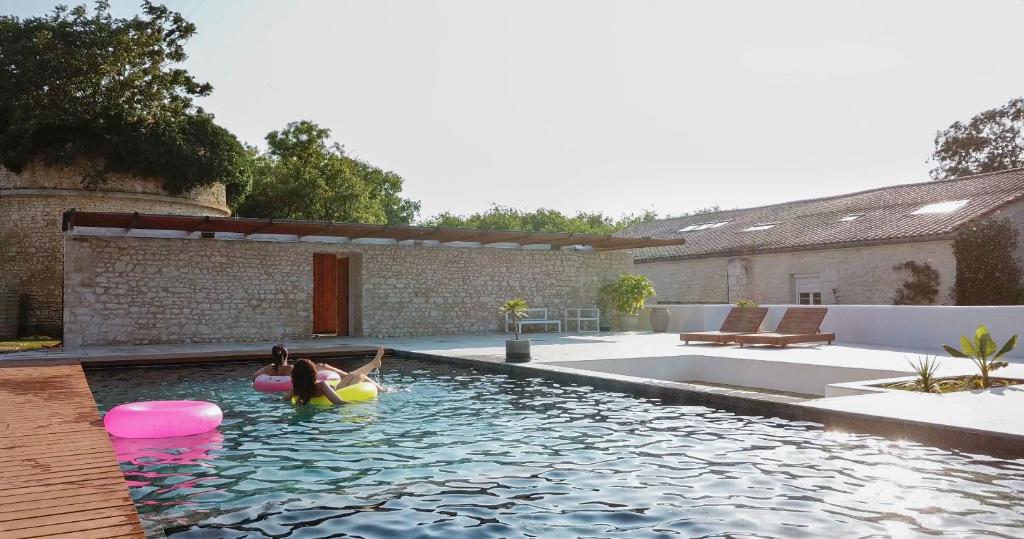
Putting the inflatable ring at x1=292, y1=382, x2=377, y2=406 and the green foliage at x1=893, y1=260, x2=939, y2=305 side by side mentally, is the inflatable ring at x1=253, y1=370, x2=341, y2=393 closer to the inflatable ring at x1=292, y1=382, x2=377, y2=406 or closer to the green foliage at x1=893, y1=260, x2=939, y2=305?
the inflatable ring at x1=292, y1=382, x2=377, y2=406

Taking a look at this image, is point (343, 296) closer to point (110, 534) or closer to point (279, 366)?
point (279, 366)

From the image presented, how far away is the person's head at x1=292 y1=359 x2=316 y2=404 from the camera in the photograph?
7812mm

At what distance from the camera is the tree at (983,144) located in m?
34.3

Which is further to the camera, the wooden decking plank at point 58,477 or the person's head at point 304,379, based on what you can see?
the person's head at point 304,379

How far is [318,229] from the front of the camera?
15625 mm

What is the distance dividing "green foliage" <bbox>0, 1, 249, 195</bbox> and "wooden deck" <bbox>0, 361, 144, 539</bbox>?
19849 millimetres

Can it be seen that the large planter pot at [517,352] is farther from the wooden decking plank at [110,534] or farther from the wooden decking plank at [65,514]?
the wooden decking plank at [110,534]

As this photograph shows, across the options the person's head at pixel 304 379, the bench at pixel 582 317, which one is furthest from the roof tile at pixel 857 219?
the person's head at pixel 304 379

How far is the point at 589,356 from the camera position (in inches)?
465

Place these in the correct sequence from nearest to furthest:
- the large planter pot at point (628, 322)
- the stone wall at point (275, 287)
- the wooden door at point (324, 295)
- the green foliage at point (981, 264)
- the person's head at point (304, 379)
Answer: the person's head at point (304, 379) → the stone wall at point (275, 287) → the green foliage at point (981, 264) → the wooden door at point (324, 295) → the large planter pot at point (628, 322)

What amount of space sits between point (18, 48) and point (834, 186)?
140 feet

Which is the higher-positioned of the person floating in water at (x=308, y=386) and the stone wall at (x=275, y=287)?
the stone wall at (x=275, y=287)

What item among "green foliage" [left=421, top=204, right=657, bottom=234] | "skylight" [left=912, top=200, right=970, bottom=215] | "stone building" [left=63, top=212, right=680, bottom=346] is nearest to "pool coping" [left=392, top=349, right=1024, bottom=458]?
"stone building" [left=63, top=212, right=680, bottom=346]

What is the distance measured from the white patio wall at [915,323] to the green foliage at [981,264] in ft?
14.5
